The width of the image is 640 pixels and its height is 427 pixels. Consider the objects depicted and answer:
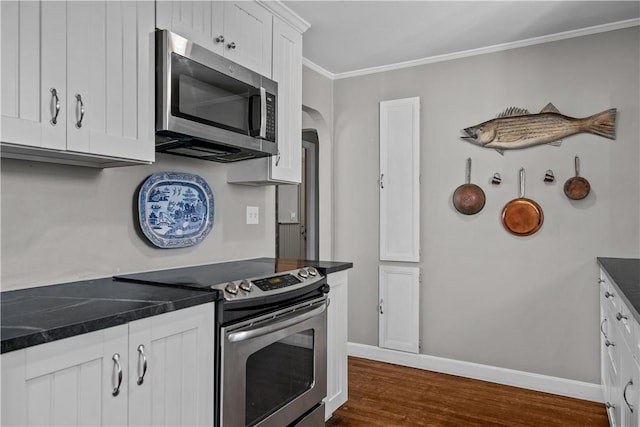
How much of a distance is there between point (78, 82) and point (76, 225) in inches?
24.5

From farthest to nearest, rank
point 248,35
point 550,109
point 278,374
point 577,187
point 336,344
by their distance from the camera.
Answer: point 550,109, point 577,187, point 336,344, point 248,35, point 278,374

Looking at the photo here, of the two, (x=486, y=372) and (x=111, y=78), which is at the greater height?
(x=111, y=78)

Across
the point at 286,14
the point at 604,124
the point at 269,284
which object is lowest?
the point at 269,284

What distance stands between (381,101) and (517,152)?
1.19 metres

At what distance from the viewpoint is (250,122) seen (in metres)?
2.25

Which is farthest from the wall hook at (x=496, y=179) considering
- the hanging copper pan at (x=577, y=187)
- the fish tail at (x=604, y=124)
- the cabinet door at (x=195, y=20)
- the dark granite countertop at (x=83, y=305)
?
the cabinet door at (x=195, y=20)

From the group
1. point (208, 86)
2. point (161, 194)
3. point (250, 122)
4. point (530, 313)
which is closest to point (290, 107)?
point (250, 122)

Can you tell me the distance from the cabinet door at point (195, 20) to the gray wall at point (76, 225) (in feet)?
2.05

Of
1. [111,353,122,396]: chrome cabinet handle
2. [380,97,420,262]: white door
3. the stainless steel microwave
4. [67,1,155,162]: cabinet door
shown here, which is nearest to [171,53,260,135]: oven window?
the stainless steel microwave

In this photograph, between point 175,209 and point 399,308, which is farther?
point 399,308

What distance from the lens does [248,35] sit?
2.35m

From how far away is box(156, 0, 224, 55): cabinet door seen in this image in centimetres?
188

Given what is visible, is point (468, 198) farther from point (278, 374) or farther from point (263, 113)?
point (278, 374)

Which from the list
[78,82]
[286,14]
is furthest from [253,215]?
[78,82]
